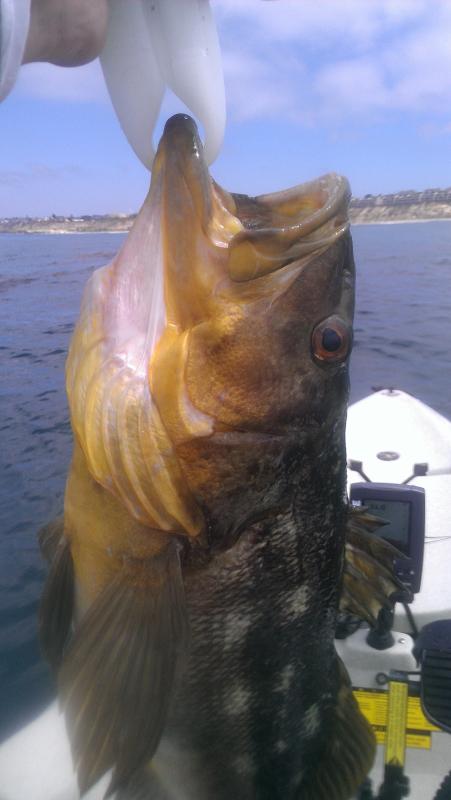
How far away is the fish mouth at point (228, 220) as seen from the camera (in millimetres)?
1860

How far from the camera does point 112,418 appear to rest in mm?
2018

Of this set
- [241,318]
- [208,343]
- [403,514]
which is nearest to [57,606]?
[208,343]

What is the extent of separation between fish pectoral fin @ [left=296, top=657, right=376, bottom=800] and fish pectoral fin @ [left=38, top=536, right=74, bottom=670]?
111cm

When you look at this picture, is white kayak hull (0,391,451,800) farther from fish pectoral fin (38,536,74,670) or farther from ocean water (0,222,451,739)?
ocean water (0,222,451,739)

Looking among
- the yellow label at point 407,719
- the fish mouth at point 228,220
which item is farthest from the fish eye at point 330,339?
the yellow label at point 407,719

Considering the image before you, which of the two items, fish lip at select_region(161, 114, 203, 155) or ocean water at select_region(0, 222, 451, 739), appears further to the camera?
ocean water at select_region(0, 222, 451, 739)

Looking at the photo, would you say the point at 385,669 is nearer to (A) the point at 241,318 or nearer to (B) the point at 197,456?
(B) the point at 197,456

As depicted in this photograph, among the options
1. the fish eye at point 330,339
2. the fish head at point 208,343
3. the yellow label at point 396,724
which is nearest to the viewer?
the fish head at point 208,343

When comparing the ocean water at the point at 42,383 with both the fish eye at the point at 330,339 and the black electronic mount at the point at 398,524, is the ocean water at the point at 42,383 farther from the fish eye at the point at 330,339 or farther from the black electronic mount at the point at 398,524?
the fish eye at the point at 330,339

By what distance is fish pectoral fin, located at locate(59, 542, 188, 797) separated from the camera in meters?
1.98

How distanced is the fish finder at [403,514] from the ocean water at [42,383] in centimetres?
303

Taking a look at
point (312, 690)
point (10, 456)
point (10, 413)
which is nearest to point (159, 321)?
point (312, 690)

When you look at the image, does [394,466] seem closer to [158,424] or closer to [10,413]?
[158,424]

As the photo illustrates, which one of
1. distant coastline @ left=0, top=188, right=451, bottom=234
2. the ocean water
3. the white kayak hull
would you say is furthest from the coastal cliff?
the white kayak hull
